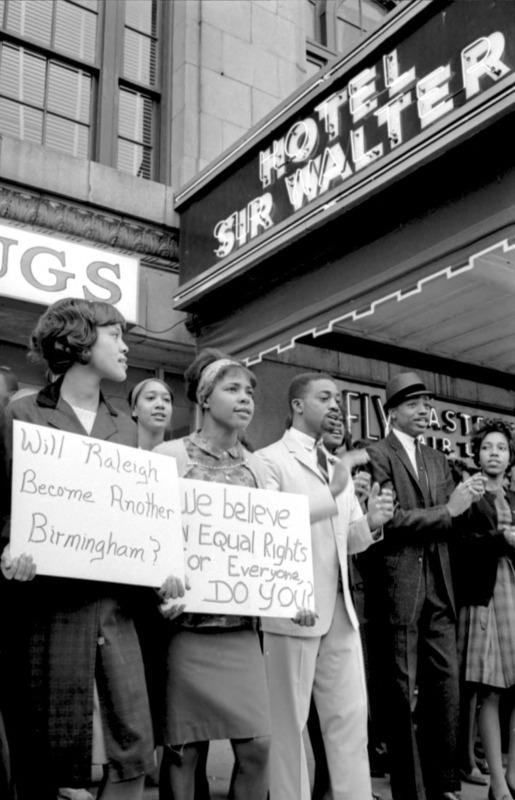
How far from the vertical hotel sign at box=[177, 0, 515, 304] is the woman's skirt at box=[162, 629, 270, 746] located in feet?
11.5

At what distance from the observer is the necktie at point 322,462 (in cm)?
440

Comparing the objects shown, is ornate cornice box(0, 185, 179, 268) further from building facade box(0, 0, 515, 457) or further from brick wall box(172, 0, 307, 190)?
brick wall box(172, 0, 307, 190)

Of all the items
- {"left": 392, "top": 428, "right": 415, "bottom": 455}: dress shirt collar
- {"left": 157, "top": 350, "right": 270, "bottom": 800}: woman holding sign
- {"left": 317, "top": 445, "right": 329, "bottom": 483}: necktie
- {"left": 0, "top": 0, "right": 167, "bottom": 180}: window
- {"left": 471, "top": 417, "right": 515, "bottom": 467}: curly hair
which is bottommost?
{"left": 157, "top": 350, "right": 270, "bottom": 800}: woman holding sign

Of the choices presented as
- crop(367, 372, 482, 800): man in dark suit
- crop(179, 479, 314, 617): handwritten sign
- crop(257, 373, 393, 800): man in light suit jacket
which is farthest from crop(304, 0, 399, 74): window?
crop(179, 479, 314, 617): handwritten sign

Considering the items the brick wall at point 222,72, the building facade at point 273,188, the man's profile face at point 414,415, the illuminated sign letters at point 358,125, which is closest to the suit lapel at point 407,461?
the man's profile face at point 414,415

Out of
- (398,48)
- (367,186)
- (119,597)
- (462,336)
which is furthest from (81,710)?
(462,336)

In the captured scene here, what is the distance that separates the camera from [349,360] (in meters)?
8.45

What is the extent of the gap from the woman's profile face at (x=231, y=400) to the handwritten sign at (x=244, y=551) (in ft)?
1.11

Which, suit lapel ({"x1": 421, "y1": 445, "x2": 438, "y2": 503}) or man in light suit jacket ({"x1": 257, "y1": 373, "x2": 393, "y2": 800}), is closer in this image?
man in light suit jacket ({"x1": 257, "y1": 373, "x2": 393, "y2": 800})

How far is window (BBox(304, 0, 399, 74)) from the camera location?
10.1 m

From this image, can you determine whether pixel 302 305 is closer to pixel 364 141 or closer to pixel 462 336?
pixel 364 141

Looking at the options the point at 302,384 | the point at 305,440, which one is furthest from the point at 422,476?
the point at 302,384

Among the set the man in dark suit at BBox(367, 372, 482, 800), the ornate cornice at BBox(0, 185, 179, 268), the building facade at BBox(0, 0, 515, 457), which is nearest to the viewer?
the man in dark suit at BBox(367, 372, 482, 800)

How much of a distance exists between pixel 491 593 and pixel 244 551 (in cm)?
225
